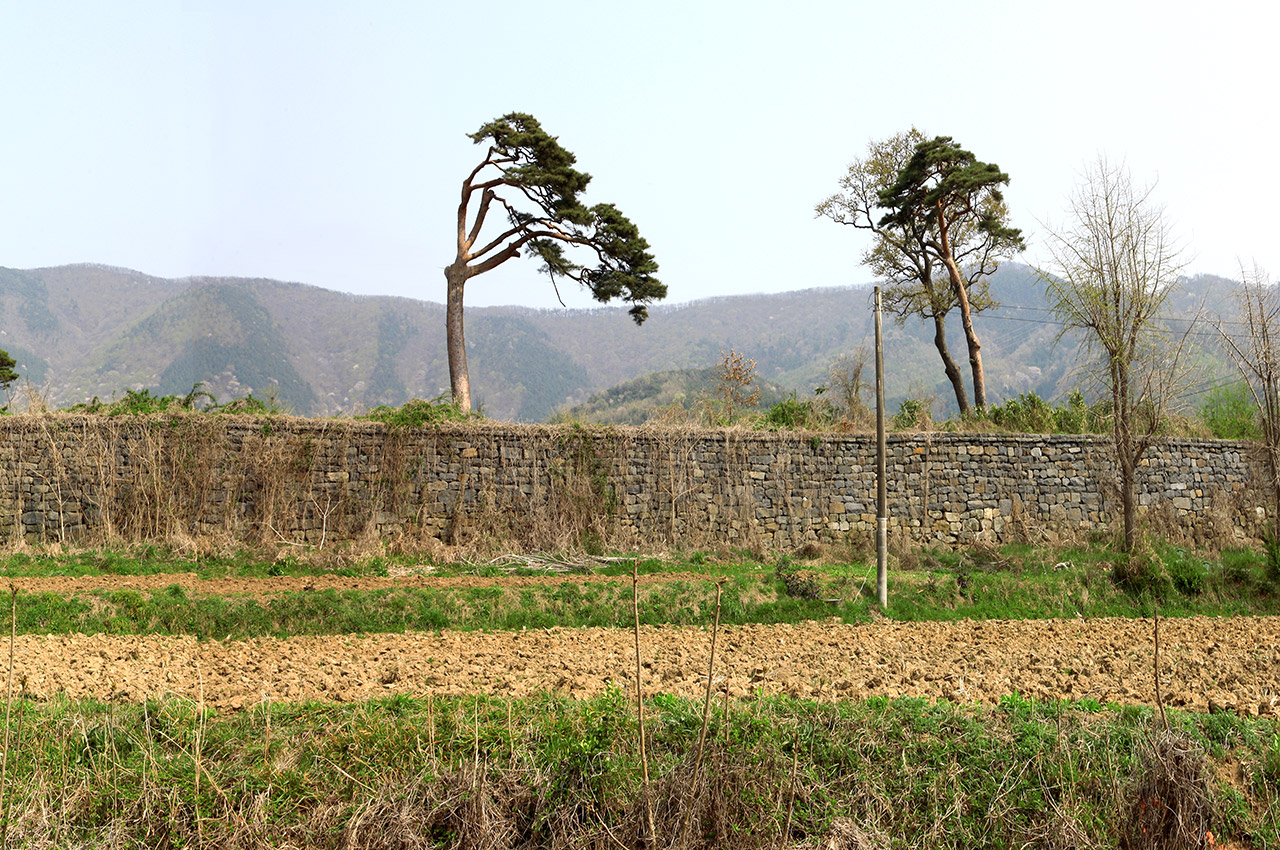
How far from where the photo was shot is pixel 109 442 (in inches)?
547

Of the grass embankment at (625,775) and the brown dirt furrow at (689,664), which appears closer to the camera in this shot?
the grass embankment at (625,775)

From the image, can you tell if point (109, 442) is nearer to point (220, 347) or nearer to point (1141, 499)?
point (1141, 499)

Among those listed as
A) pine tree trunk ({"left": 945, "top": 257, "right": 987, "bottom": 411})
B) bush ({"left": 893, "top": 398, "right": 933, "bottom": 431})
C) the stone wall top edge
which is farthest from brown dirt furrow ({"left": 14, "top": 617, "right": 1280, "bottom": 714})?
pine tree trunk ({"left": 945, "top": 257, "right": 987, "bottom": 411})

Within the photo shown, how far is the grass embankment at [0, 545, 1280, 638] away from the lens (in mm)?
9820

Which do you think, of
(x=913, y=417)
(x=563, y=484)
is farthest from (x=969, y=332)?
(x=563, y=484)

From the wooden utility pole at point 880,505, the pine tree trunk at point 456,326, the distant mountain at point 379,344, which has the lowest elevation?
the wooden utility pole at point 880,505

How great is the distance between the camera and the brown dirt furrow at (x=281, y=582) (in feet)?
34.9

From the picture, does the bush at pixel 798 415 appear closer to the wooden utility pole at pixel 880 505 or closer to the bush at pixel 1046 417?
the bush at pixel 1046 417

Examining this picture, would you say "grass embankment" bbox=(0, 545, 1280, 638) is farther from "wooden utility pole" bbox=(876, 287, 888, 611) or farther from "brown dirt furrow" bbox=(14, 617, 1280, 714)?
"brown dirt furrow" bbox=(14, 617, 1280, 714)

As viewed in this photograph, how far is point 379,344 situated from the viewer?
69375 mm

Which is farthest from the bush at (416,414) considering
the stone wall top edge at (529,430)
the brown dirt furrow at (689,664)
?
the brown dirt furrow at (689,664)

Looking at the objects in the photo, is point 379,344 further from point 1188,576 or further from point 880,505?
point 1188,576

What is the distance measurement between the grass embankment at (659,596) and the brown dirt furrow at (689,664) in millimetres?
740

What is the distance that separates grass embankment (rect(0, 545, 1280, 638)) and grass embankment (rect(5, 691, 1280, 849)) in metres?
4.05
